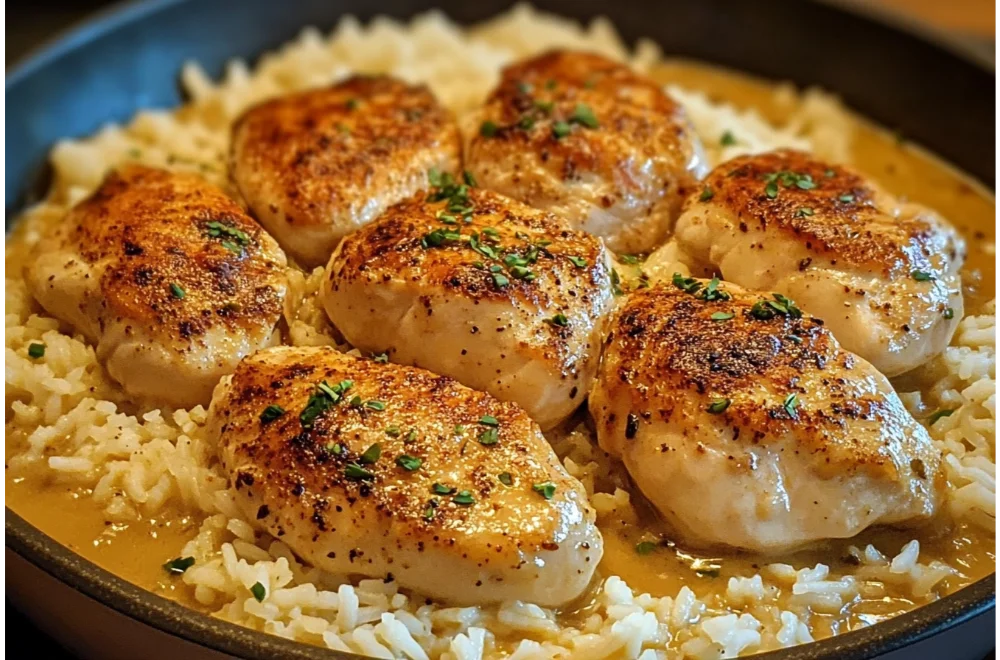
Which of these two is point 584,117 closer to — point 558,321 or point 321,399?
point 558,321

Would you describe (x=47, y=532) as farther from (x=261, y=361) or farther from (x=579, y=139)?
(x=579, y=139)

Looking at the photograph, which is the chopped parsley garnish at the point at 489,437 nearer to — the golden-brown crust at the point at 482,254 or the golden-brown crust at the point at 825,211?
the golden-brown crust at the point at 482,254

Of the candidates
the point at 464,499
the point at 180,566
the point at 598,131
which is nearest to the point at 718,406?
the point at 464,499

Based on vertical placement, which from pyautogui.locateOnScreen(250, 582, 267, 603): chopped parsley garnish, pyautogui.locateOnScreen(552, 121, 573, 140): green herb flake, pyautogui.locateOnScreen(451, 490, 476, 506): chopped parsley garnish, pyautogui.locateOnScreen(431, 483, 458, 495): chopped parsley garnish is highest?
pyautogui.locateOnScreen(552, 121, 573, 140): green herb flake

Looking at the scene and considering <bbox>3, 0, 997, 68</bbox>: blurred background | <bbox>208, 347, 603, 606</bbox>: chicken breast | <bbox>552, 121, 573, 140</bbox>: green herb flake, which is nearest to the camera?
<bbox>208, 347, 603, 606</bbox>: chicken breast

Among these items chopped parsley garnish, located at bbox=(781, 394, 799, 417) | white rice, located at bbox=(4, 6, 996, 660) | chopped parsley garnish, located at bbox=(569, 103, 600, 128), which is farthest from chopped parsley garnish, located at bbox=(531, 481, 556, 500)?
chopped parsley garnish, located at bbox=(569, 103, 600, 128)

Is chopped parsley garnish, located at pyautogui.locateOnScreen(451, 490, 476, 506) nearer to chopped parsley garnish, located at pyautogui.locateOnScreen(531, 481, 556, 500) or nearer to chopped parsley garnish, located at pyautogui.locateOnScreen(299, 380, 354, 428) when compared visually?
chopped parsley garnish, located at pyautogui.locateOnScreen(531, 481, 556, 500)

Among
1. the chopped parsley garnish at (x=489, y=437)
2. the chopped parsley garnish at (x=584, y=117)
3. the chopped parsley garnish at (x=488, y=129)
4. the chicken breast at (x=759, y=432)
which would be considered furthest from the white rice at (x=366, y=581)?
the chopped parsley garnish at (x=488, y=129)
